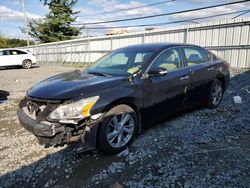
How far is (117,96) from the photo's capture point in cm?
327

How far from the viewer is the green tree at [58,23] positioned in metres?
34.2

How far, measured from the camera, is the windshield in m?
3.86

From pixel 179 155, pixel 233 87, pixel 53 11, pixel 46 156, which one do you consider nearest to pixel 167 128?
pixel 179 155

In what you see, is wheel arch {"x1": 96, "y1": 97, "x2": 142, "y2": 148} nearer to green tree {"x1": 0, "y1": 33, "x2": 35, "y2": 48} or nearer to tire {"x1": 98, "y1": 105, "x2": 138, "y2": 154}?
tire {"x1": 98, "y1": 105, "x2": 138, "y2": 154}

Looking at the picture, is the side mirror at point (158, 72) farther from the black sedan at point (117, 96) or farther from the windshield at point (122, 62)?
A: the windshield at point (122, 62)

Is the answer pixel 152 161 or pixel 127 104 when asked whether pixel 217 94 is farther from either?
pixel 152 161

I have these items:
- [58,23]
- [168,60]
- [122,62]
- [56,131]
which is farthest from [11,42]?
[56,131]

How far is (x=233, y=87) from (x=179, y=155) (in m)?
5.36

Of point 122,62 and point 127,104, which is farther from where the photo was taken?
point 122,62

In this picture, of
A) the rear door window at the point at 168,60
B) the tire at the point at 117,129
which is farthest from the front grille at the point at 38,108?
the rear door window at the point at 168,60

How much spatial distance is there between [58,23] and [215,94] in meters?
32.9

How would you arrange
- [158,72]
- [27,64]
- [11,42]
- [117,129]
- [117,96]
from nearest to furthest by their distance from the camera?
[117,96]
[117,129]
[158,72]
[27,64]
[11,42]

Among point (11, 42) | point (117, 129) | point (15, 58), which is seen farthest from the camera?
point (11, 42)

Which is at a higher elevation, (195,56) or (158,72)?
(195,56)
